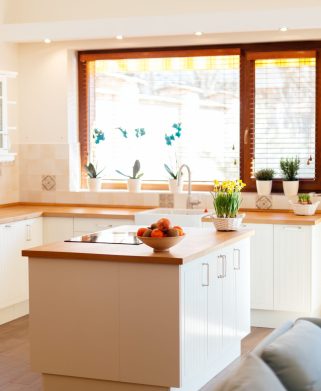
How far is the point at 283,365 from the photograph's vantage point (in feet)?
9.79

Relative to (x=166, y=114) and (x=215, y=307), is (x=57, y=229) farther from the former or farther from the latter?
(x=215, y=307)

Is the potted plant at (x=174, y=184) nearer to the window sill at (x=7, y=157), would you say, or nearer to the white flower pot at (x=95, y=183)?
the white flower pot at (x=95, y=183)

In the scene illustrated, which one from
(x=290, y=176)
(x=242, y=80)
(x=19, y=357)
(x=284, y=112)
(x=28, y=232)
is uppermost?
(x=242, y=80)

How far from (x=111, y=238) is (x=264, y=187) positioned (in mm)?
2343

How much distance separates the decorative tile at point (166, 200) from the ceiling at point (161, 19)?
1468 millimetres

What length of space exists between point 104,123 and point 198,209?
1450mm

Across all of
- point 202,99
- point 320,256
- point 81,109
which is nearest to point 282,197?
point 320,256

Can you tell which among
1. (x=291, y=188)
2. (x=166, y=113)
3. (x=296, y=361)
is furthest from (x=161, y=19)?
(x=296, y=361)

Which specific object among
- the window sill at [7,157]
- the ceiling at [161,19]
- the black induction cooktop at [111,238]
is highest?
the ceiling at [161,19]

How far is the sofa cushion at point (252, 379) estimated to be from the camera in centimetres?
263

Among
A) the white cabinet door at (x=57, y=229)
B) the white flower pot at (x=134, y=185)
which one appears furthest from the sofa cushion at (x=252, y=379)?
the white flower pot at (x=134, y=185)

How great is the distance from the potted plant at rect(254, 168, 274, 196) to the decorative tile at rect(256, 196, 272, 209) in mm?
41

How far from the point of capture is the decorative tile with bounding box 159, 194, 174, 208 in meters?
7.66

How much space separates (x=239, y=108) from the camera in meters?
7.57
